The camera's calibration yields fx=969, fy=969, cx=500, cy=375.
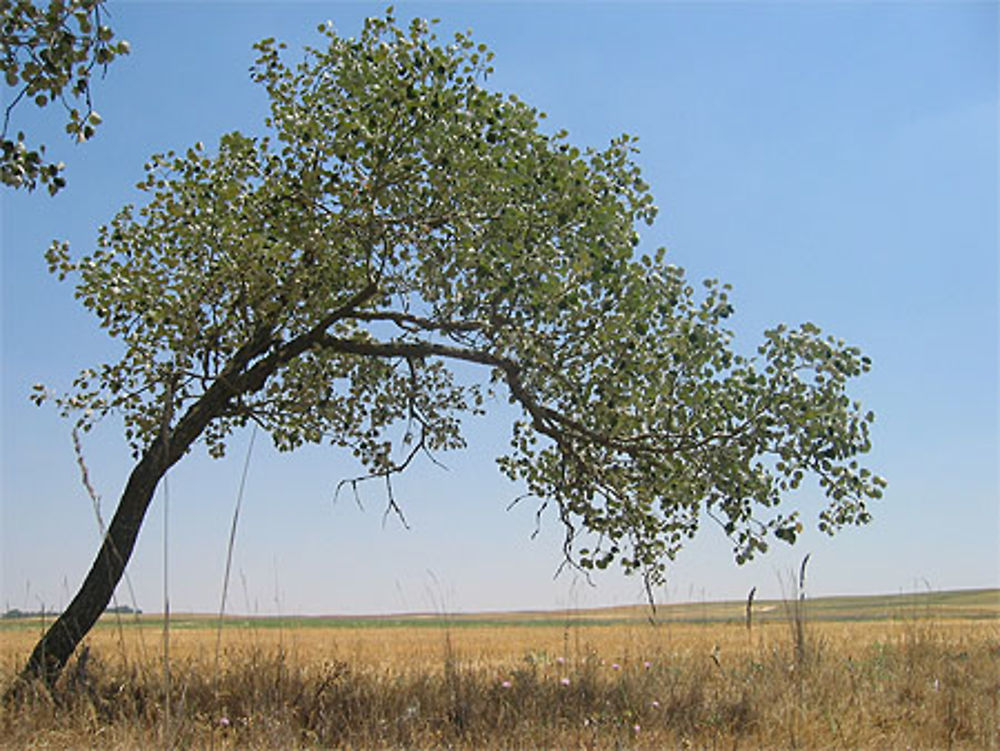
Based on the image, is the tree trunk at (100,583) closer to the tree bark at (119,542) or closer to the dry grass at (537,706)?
the tree bark at (119,542)

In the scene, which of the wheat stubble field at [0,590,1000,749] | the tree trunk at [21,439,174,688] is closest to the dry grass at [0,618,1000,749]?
the wheat stubble field at [0,590,1000,749]

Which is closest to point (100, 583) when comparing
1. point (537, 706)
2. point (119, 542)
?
point (119, 542)

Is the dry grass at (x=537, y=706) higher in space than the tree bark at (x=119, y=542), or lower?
lower

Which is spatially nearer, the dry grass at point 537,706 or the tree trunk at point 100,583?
the dry grass at point 537,706

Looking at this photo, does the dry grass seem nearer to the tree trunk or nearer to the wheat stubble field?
the wheat stubble field

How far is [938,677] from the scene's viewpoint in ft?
43.0

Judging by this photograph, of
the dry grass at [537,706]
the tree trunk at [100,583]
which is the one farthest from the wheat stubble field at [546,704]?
the tree trunk at [100,583]

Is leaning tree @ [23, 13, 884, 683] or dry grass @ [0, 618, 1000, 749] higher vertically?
leaning tree @ [23, 13, 884, 683]

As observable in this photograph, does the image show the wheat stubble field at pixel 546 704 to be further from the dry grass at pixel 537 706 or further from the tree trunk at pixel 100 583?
the tree trunk at pixel 100 583

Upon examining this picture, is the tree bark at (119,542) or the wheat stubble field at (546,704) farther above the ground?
the tree bark at (119,542)

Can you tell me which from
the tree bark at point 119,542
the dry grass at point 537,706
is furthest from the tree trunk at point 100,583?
the dry grass at point 537,706

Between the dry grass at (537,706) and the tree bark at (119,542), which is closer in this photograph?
the dry grass at (537,706)

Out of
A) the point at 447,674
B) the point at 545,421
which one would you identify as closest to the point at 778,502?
the point at 545,421

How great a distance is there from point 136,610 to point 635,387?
24.1ft
